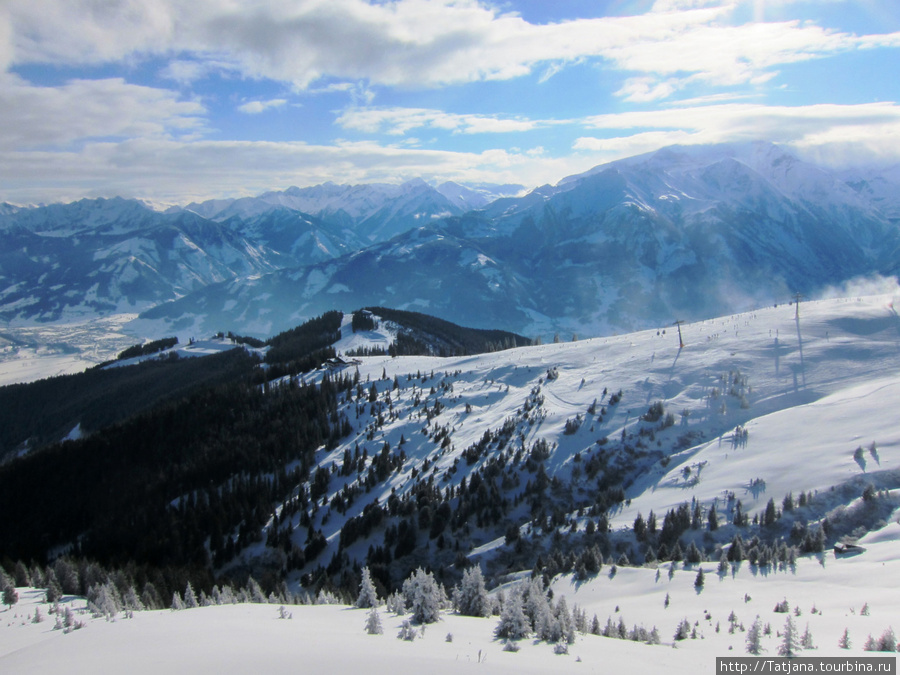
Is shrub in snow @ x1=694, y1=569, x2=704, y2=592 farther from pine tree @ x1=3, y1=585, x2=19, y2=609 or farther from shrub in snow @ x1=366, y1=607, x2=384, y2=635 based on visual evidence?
pine tree @ x1=3, y1=585, x2=19, y2=609

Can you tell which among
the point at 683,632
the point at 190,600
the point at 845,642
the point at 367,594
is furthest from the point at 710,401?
the point at 190,600

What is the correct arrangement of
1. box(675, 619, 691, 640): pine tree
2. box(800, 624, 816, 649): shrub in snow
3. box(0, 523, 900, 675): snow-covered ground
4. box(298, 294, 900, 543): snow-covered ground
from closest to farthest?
1. box(0, 523, 900, 675): snow-covered ground
2. box(800, 624, 816, 649): shrub in snow
3. box(675, 619, 691, 640): pine tree
4. box(298, 294, 900, 543): snow-covered ground

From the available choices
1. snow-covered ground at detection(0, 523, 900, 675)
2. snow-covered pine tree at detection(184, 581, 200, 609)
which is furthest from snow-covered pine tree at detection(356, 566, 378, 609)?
snow-covered pine tree at detection(184, 581, 200, 609)

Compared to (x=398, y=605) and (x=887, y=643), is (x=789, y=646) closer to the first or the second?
(x=887, y=643)

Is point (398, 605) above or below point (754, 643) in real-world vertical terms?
below

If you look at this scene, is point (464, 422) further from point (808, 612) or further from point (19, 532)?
point (19, 532)

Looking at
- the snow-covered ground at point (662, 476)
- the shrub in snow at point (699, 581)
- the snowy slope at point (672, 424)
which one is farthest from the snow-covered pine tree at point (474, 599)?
the snowy slope at point (672, 424)

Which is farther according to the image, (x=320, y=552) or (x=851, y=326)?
(x=851, y=326)

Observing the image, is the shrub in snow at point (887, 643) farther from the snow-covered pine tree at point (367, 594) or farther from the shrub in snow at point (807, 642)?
the snow-covered pine tree at point (367, 594)

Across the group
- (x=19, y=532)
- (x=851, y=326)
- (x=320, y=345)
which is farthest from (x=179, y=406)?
(x=851, y=326)

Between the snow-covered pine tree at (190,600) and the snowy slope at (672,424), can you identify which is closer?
the snow-covered pine tree at (190,600)

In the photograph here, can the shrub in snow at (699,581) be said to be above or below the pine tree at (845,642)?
below
